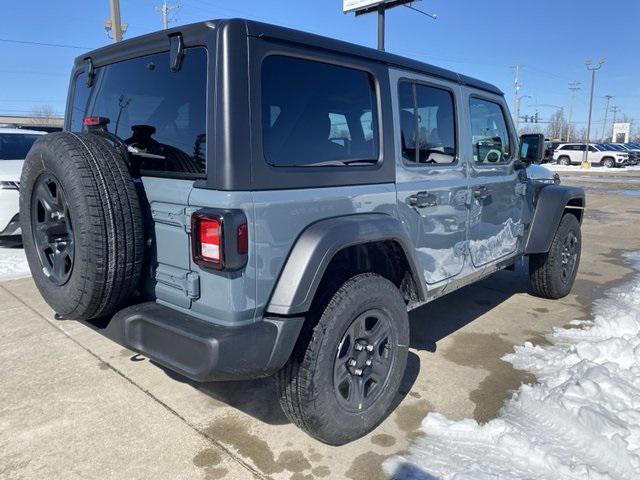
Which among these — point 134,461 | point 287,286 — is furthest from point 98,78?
point 134,461

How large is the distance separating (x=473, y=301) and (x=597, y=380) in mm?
2000

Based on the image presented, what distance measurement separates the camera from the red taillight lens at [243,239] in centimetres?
201

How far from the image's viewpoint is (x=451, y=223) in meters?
3.27

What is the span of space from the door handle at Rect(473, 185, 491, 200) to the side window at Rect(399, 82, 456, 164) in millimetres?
317

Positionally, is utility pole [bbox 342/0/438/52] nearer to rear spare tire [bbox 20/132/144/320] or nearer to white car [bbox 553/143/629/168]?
rear spare tire [bbox 20/132/144/320]

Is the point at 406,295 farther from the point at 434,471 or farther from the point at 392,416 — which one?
the point at 434,471

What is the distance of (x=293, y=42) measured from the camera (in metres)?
2.25

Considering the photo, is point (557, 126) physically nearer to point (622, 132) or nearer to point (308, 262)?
point (622, 132)

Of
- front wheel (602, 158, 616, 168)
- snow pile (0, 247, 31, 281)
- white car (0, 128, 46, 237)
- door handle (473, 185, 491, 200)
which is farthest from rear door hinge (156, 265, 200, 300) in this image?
front wheel (602, 158, 616, 168)

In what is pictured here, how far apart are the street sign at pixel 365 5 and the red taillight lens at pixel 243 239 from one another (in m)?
16.2

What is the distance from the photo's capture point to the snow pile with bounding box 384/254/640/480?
2.35 meters

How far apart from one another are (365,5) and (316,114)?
16731 mm

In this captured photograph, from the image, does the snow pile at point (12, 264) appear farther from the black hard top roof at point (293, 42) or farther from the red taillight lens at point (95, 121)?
the red taillight lens at point (95, 121)

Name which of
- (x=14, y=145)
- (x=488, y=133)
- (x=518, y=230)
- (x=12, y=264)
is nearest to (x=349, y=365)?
(x=488, y=133)
